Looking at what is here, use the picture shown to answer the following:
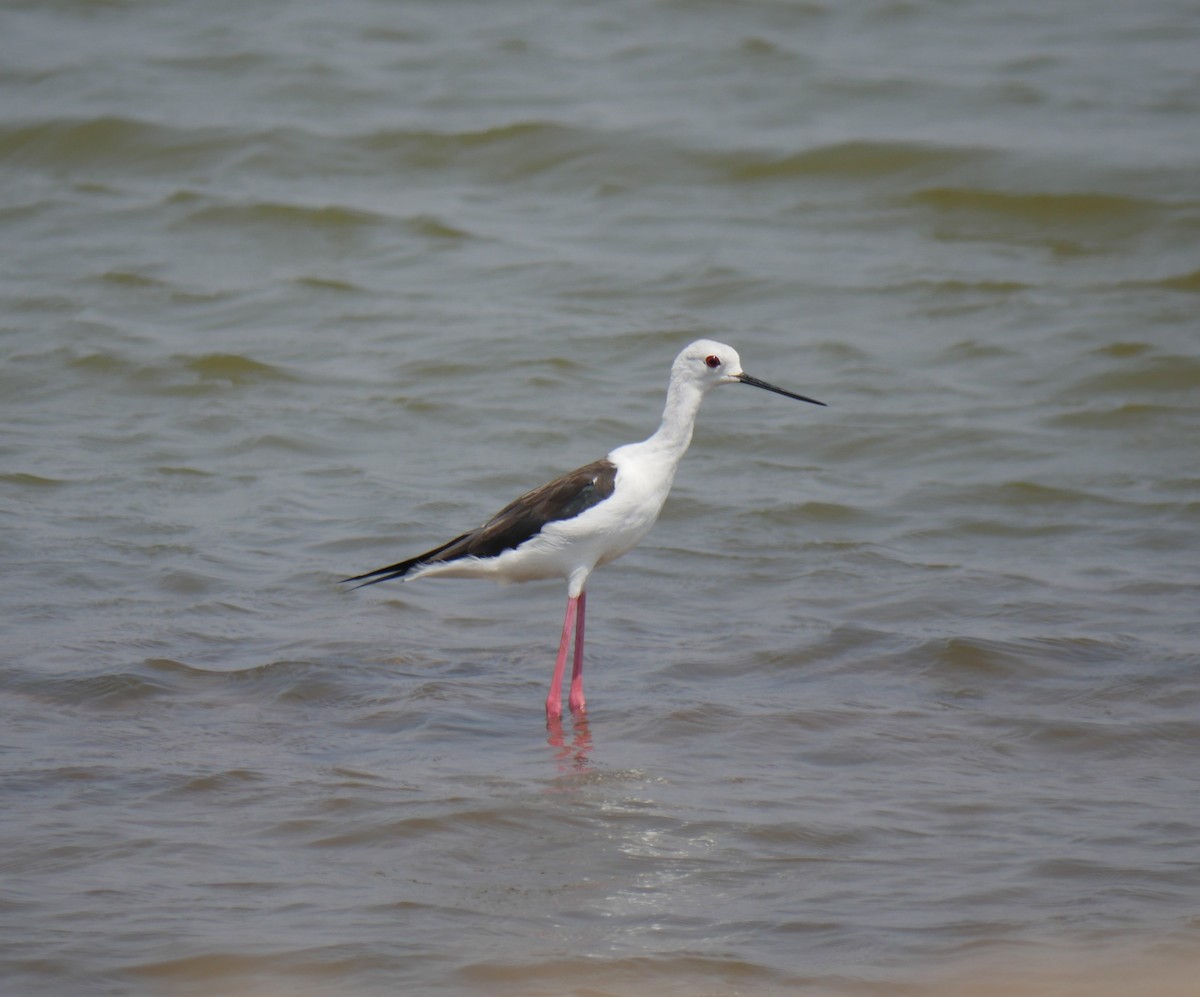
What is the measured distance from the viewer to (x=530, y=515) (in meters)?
6.43

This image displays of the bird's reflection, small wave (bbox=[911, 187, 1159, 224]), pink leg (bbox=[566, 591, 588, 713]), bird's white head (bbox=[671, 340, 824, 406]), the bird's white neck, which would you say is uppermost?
small wave (bbox=[911, 187, 1159, 224])

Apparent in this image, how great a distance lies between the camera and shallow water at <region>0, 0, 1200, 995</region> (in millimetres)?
4633

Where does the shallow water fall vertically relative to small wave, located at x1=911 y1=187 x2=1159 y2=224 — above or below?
below

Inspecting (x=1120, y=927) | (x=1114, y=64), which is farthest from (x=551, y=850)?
(x=1114, y=64)

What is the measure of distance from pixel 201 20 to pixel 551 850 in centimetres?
1353

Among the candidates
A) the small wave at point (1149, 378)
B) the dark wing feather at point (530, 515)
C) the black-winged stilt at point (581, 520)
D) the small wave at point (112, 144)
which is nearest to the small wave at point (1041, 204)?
the small wave at point (1149, 378)

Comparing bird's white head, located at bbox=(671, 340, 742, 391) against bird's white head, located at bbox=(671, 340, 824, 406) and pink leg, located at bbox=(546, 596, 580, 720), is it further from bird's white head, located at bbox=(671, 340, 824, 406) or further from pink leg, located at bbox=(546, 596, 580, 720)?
pink leg, located at bbox=(546, 596, 580, 720)

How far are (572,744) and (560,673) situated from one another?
500 millimetres

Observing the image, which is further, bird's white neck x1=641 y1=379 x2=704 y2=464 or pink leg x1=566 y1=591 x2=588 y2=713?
bird's white neck x1=641 y1=379 x2=704 y2=464

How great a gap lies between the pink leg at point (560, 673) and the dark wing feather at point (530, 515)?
37 cm

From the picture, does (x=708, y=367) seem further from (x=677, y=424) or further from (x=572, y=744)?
(x=572, y=744)

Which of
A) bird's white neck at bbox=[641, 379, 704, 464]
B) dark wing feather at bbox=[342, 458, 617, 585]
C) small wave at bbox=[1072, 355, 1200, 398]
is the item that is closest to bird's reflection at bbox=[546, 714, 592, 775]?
dark wing feather at bbox=[342, 458, 617, 585]

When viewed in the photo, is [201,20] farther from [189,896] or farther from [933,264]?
[189,896]

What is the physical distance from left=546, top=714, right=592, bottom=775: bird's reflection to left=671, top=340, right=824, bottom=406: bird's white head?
142cm
